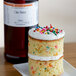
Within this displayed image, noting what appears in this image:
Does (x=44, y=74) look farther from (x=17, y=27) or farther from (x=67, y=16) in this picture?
(x=67, y=16)

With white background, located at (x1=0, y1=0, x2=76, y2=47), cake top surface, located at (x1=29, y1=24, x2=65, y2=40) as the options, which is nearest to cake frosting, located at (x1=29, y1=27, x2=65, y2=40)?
cake top surface, located at (x1=29, y1=24, x2=65, y2=40)

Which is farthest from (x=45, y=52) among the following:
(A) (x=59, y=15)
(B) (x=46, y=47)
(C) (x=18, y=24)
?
(A) (x=59, y=15)

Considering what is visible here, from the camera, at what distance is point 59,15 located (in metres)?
1.18

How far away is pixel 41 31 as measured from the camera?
2.42 feet

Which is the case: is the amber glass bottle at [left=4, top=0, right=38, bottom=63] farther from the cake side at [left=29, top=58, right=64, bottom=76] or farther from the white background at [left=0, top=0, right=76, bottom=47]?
the white background at [left=0, top=0, right=76, bottom=47]

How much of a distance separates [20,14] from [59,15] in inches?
15.8

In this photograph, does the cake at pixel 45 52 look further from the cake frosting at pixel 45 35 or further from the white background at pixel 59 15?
the white background at pixel 59 15

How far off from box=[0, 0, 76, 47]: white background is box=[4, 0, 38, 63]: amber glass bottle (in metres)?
0.30

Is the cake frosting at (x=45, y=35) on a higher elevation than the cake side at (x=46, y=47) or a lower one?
higher

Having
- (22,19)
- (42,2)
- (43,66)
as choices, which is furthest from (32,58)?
(42,2)

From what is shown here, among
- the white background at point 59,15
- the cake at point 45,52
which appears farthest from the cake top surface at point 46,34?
the white background at point 59,15

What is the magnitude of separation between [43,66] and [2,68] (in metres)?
0.16

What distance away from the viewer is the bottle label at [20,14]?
0.81m

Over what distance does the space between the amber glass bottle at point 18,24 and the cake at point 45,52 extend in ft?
0.29
